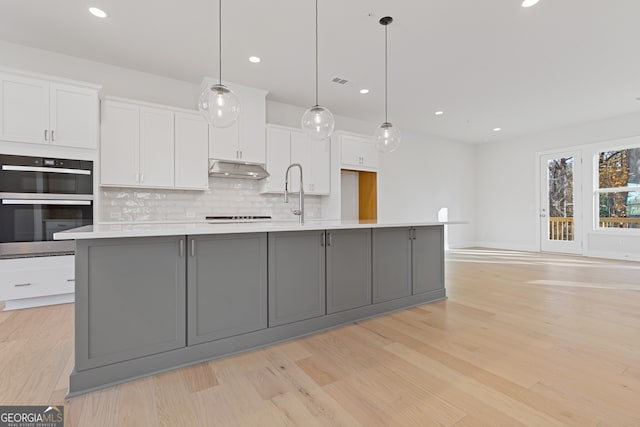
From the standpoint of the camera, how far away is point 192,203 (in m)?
4.57

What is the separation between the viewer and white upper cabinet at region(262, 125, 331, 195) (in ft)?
16.2

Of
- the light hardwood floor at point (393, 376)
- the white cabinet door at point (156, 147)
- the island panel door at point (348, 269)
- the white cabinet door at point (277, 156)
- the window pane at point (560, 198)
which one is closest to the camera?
the light hardwood floor at point (393, 376)

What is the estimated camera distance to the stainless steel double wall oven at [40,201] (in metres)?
3.14

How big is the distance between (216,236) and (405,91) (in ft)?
13.7

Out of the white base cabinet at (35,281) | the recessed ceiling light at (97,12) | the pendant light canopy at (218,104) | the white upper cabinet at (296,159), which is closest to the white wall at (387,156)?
the white upper cabinet at (296,159)

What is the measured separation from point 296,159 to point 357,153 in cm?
130

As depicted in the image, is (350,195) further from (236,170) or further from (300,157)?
(236,170)

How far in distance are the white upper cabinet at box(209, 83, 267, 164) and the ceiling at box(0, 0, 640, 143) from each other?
0.22m

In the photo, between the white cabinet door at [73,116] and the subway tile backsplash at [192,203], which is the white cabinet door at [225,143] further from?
the white cabinet door at [73,116]

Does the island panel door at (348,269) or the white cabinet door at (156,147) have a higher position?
the white cabinet door at (156,147)

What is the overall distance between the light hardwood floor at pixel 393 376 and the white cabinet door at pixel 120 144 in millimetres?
1682

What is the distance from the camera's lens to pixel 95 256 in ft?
5.69

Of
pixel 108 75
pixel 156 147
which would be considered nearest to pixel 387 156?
pixel 156 147

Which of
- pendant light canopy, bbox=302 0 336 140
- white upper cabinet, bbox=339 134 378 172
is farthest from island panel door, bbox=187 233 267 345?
white upper cabinet, bbox=339 134 378 172
